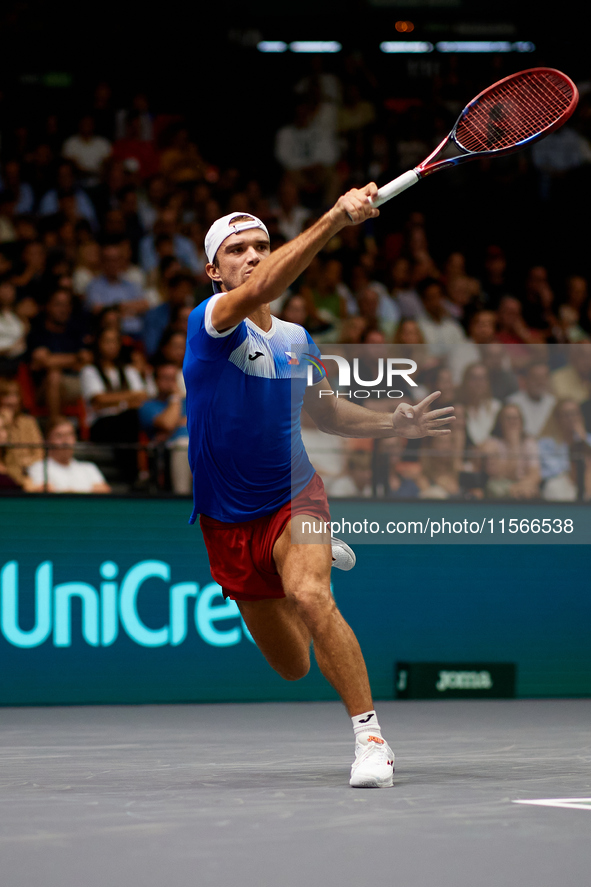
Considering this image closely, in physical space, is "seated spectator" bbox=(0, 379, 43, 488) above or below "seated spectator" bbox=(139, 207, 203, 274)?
below

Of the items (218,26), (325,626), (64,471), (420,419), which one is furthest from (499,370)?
(218,26)

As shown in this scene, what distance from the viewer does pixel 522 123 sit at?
4.97m

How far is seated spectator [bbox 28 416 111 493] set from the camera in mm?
7727

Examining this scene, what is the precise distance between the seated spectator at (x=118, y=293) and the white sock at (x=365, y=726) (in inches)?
224

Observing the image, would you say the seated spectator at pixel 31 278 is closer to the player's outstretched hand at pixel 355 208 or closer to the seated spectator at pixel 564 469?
the seated spectator at pixel 564 469

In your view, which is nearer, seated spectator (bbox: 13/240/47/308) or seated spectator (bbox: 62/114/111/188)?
seated spectator (bbox: 13/240/47/308)

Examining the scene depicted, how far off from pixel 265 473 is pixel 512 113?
1.73 meters

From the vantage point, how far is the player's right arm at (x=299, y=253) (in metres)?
4.00

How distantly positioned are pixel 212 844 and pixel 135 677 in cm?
445

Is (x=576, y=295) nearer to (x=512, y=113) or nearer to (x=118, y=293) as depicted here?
(x=118, y=293)

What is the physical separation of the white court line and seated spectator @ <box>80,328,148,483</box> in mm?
4700

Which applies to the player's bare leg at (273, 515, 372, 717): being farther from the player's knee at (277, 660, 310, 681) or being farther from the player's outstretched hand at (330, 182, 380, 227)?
the player's outstretched hand at (330, 182, 380, 227)

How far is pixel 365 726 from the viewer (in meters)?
4.45

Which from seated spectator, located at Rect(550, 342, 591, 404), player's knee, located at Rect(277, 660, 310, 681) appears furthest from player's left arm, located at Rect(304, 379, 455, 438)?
seated spectator, located at Rect(550, 342, 591, 404)
